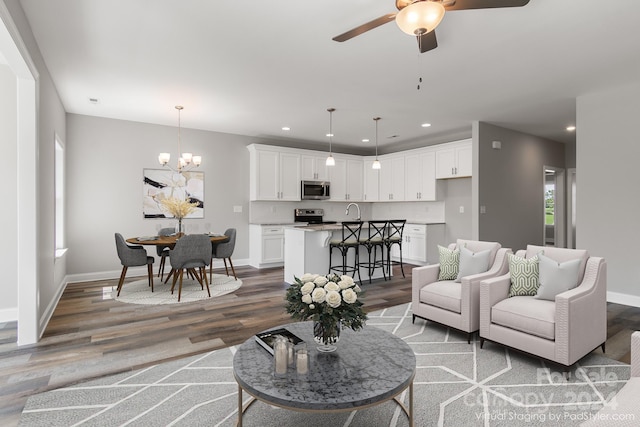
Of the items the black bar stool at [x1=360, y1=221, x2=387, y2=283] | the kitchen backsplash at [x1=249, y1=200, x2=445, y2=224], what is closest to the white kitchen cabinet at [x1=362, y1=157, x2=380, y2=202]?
the kitchen backsplash at [x1=249, y1=200, x2=445, y2=224]

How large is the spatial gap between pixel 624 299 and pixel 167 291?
5.93 m

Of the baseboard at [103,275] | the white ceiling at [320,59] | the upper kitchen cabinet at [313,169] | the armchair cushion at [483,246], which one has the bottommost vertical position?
the baseboard at [103,275]

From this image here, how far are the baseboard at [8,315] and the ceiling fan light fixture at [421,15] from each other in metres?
4.58

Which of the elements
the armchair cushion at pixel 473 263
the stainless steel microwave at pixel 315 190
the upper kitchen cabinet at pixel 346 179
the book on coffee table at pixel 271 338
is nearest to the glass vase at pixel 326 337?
the book on coffee table at pixel 271 338

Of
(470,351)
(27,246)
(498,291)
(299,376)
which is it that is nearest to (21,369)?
(27,246)

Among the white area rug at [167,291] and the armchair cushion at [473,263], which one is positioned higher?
the armchair cushion at [473,263]

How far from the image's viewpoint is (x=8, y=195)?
3.64 meters

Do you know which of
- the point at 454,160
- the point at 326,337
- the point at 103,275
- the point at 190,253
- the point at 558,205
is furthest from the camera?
the point at 558,205

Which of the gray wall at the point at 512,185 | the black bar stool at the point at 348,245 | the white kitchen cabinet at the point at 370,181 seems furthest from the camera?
the white kitchen cabinet at the point at 370,181

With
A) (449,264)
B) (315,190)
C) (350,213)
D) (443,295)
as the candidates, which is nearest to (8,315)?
(443,295)

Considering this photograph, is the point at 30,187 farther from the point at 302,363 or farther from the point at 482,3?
the point at 482,3

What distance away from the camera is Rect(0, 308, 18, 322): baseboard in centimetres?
362

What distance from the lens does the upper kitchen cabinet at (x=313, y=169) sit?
7.38 metres

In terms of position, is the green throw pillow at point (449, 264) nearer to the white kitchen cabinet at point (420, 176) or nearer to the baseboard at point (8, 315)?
the white kitchen cabinet at point (420, 176)
